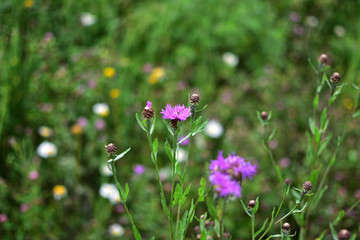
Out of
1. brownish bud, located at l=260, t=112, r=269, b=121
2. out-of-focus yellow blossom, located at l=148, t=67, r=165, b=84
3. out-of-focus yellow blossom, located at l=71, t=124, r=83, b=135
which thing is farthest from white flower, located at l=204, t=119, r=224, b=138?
brownish bud, located at l=260, t=112, r=269, b=121

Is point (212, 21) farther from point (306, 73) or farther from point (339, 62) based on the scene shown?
point (339, 62)

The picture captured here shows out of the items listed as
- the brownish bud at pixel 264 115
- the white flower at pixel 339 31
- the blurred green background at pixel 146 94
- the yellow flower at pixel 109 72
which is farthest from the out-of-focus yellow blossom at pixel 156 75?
the white flower at pixel 339 31

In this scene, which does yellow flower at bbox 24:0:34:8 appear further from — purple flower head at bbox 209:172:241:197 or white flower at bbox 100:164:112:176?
purple flower head at bbox 209:172:241:197

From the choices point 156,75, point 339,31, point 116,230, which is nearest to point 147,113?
point 116,230

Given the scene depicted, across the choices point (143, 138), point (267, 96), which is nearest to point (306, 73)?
point (267, 96)

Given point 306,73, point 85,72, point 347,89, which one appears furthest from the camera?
point 306,73

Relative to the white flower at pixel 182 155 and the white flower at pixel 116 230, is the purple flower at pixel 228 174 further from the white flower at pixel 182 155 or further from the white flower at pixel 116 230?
the white flower at pixel 182 155
